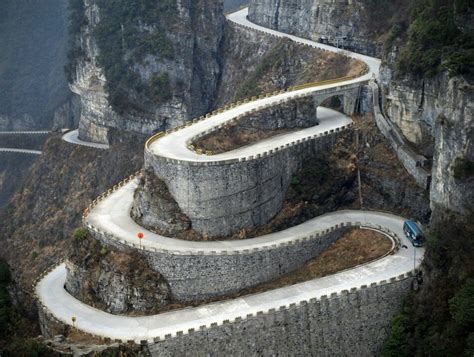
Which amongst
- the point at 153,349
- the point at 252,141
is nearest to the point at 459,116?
the point at 252,141

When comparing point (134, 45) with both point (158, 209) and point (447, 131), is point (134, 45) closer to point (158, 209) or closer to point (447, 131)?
point (158, 209)

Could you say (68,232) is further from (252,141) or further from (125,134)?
(252,141)

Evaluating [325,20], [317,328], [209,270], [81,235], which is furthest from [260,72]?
[317,328]

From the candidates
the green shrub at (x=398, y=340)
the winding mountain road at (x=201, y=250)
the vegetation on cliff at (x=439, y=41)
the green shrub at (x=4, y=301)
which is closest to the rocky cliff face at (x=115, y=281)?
the winding mountain road at (x=201, y=250)

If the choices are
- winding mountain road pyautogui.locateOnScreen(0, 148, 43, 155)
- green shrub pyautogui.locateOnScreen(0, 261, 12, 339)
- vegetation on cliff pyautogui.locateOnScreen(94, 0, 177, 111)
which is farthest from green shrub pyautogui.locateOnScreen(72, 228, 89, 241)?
winding mountain road pyautogui.locateOnScreen(0, 148, 43, 155)

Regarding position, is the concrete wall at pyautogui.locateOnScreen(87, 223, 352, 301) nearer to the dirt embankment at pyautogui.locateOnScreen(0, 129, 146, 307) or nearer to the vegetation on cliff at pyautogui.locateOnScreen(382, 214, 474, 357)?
the vegetation on cliff at pyautogui.locateOnScreen(382, 214, 474, 357)

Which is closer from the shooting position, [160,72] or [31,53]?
[160,72]
